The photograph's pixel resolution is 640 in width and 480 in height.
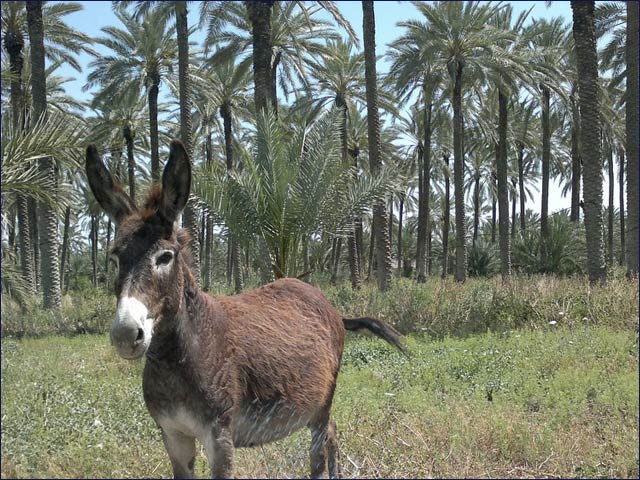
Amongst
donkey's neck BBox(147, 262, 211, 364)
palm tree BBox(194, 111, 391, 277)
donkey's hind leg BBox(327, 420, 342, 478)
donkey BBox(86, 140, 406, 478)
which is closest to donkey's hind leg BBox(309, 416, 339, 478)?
donkey's hind leg BBox(327, 420, 342, 478)

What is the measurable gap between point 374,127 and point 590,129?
645 centimetres

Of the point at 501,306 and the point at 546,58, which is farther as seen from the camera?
the point at 546,58

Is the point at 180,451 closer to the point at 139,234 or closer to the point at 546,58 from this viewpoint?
the point at 139,234

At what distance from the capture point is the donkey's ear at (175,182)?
9.58 ft

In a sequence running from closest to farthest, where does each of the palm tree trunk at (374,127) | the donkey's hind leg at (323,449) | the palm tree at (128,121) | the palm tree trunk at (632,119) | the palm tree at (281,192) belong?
the donkey's hind leg at (323,449) → the palm tree at (281,192) → the palm tree trunk at (632,119) → the palm tree trunk at (374,127) → the palm tree at (128,121)

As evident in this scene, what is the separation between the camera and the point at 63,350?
10383mm

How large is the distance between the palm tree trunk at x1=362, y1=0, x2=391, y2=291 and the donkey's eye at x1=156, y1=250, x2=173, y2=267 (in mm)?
13973

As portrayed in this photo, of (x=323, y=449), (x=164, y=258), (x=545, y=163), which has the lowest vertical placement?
(x=323, y=449)

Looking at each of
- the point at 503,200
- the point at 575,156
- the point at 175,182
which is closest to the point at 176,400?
the point at 175,182

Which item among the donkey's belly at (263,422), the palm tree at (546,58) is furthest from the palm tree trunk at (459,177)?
the donkey's belly at (263,422)

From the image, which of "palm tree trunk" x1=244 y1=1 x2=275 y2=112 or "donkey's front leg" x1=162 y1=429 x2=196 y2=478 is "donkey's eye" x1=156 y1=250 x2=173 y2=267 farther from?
"palm tree trunk" x1=244 y1=1 x2=275 y2=112

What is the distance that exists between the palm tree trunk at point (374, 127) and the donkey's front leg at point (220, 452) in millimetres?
13875

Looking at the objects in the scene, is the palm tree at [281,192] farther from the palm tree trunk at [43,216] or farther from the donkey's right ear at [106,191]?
the donkey's right ear at [106,191]

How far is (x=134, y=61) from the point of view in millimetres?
24594
